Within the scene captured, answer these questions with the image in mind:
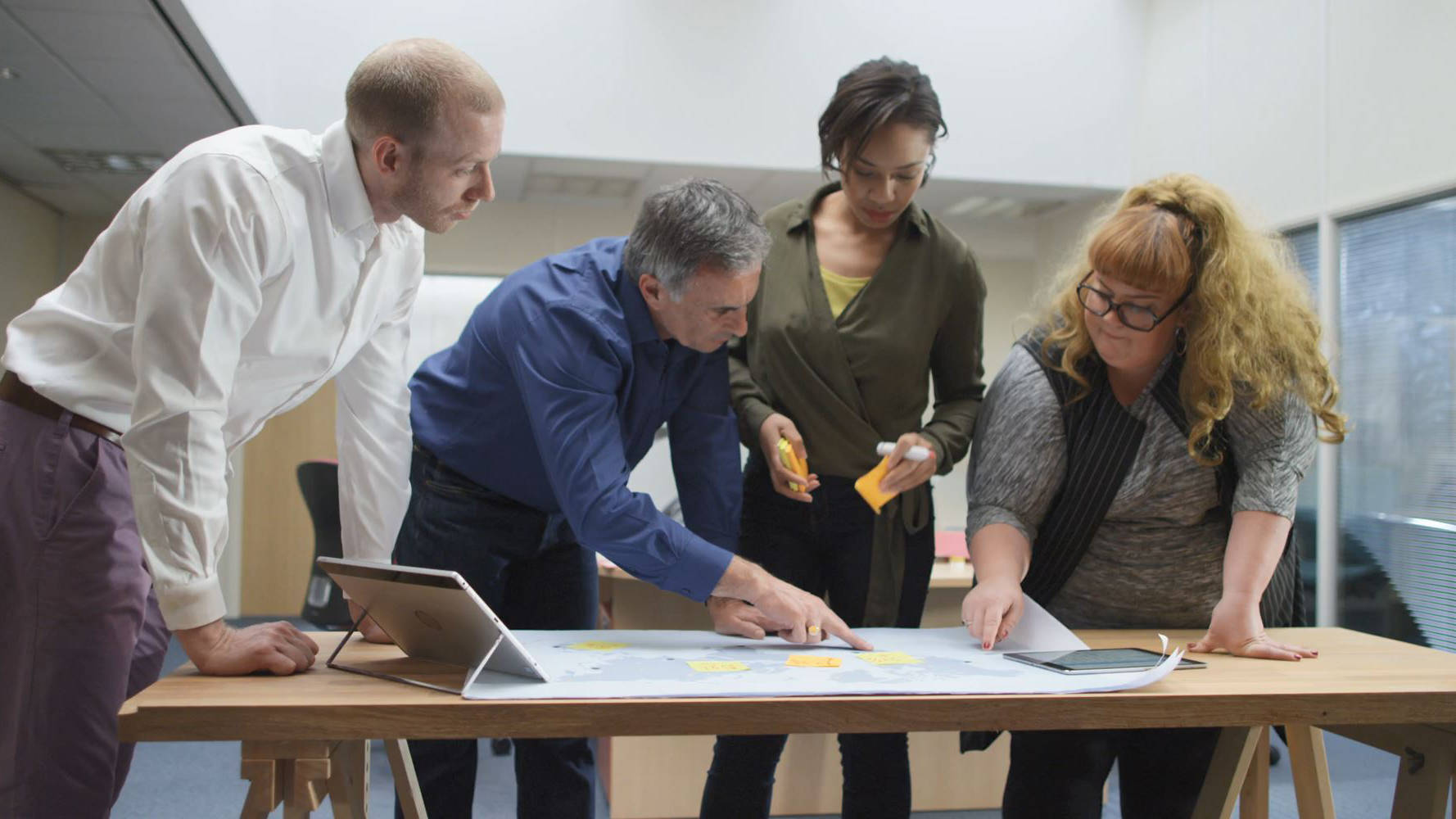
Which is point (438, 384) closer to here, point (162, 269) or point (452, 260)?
point (162, 269)

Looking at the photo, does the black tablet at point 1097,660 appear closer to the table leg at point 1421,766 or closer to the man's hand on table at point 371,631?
the table leg at point 1421,766

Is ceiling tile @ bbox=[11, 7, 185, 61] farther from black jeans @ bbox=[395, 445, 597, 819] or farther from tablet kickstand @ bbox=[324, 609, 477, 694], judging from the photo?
tablet kickstand @ bbox=[324, 609, 477, 694]

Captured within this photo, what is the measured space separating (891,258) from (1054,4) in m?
4.05

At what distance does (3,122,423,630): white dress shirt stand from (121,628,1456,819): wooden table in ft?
0.55

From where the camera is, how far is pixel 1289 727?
4.91 feet

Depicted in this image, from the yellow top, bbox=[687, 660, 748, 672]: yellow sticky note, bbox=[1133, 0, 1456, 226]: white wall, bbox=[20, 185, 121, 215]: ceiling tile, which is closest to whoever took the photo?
bbox=[687, 660, 748, 672]: yellow sticky note

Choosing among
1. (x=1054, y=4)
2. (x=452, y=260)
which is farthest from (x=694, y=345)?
(x=452, y=260)

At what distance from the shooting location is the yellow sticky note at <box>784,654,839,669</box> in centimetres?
144

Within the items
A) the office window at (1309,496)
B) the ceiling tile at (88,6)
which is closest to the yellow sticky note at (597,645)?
the ceiling tile at (88,6)

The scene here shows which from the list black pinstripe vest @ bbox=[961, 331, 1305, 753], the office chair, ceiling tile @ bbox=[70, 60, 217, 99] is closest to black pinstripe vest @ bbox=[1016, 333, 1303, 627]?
black pinstripe vest @ bbox=[961, 331, 1305, 753]

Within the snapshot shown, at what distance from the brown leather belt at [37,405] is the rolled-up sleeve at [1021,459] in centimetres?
123

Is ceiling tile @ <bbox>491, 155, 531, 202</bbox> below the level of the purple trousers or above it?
above

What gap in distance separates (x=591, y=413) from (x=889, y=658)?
0.53 metres

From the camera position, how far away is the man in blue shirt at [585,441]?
154 centimetres
